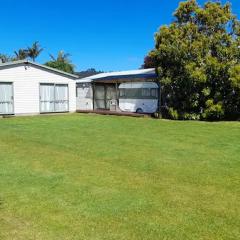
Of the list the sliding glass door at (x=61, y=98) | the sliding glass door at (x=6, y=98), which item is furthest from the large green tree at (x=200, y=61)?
the sliding glass door at (x=6, y=98)

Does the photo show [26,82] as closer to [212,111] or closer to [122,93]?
[122,93]

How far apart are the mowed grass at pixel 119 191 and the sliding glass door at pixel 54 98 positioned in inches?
610

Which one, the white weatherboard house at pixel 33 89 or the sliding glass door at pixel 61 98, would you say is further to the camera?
the sliding glass door at pixel 61 98

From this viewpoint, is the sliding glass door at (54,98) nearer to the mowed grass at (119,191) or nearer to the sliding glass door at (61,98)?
the sliding glass door at (61,98)

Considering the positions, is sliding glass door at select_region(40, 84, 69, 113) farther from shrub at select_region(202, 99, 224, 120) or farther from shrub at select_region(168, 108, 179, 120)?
shrub at select_region(202, 99, 224, 120)

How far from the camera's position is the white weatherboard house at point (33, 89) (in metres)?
25.9

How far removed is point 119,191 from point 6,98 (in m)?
20.5

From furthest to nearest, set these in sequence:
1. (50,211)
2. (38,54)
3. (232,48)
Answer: (38,54) → (232,48) → (50,211)

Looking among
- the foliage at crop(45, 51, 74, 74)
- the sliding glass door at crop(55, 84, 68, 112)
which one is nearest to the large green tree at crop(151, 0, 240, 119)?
the sliding glass door at crop(55, 84, 68, 112)

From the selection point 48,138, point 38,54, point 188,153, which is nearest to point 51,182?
point 188,153

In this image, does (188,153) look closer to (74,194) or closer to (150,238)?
(74,194)

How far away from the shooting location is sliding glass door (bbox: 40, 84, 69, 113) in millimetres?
28031

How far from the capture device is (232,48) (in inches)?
910

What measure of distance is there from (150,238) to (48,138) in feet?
32.0
